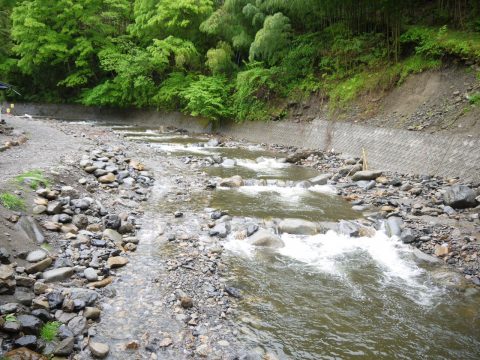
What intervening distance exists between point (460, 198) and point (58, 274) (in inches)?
354

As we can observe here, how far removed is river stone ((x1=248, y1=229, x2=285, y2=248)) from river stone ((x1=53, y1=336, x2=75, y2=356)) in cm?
403

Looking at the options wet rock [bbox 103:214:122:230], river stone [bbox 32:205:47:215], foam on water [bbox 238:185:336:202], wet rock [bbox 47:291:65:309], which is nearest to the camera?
wet rock [bbox 47:291:65:309]

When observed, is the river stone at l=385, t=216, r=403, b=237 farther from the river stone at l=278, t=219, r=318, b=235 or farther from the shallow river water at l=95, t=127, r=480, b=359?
the river stone at l=278, t=219, r=318, b=235

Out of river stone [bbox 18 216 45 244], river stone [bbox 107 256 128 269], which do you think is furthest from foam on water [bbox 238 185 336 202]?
river stone [bbox 18 216 45 244]

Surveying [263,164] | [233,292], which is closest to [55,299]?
[233,292]

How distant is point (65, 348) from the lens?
3801 mm

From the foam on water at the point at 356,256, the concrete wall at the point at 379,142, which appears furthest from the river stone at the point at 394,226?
the concrete wall at the point at 379,142

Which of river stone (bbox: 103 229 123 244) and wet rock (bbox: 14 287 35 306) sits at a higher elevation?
wet rock (bbox: 14 287 35 306)

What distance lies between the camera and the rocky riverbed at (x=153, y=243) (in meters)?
4.21

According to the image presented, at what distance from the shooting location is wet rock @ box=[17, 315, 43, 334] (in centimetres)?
384

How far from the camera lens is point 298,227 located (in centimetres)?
793

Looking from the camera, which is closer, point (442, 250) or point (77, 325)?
point (77, 325)

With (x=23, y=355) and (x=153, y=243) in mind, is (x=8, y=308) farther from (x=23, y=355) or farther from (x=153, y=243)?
(x=153, y=243)

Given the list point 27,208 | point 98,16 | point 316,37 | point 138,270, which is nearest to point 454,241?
point 138,270
